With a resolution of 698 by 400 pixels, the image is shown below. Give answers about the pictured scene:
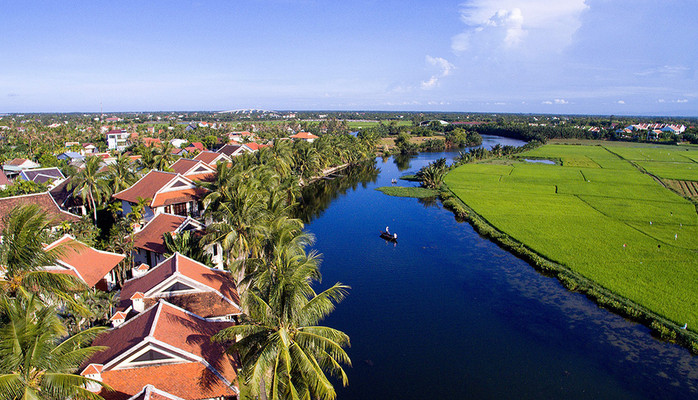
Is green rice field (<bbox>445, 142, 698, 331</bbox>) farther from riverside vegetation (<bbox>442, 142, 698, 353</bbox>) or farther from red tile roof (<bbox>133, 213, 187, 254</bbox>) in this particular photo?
red tile roof (<bbox>133, 213, 187, 254</bbox>)

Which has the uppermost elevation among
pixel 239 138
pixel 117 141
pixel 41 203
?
pixel 239 138

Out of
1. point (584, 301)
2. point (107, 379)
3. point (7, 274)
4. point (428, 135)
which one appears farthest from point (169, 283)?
point (428, 135)

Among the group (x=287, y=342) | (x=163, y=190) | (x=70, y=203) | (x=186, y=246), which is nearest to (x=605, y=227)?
(x=186, y=246)

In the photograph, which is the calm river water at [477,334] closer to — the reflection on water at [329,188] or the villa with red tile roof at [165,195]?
the villa with red tile roof at [165,195]

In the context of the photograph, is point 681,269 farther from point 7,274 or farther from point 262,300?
point 7,274

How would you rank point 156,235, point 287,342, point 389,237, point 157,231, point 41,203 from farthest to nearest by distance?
1. point 389,237
2. point 41,203
3. point 157,231
4. point 156,235
5. point 287,342

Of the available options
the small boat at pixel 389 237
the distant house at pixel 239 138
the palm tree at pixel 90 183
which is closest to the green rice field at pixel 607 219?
the small boat at pixel 389 237

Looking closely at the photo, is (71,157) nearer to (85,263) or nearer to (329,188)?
(329,188)
